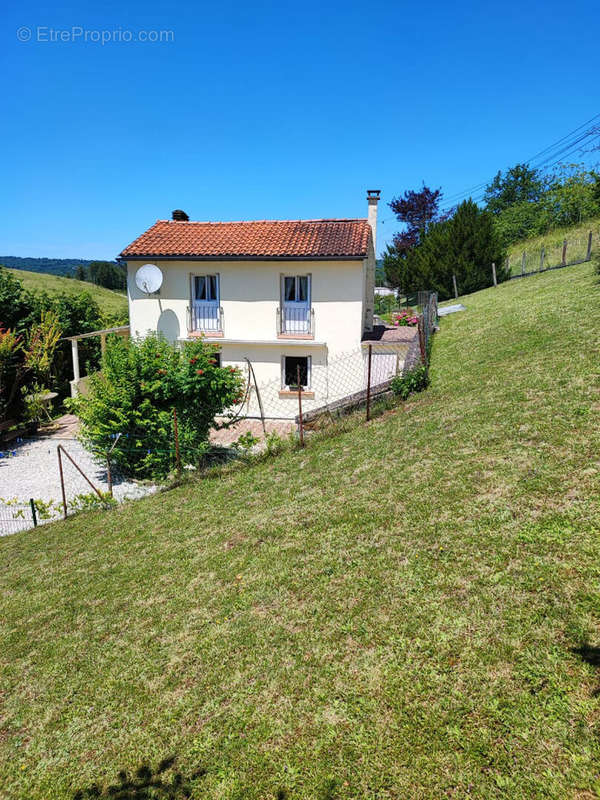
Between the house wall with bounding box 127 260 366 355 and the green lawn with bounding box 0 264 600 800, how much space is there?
9.21 metres

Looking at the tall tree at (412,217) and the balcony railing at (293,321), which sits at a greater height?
the tall tree at (412,217)

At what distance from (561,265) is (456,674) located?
21209 mm

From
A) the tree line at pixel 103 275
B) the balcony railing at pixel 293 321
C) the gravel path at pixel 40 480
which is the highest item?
the tree line at pixel 103 275

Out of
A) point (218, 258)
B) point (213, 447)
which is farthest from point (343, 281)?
point (213, 447)

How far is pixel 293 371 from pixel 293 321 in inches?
70.2

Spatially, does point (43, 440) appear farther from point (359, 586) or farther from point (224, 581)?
point (359, 586)

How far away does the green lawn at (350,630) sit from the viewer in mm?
2770

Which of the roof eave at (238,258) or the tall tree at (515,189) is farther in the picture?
the tall tree at (515,189)

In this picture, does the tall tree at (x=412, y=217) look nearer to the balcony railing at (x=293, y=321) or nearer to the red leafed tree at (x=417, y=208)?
the red leafed tree at (x=417, y=208)

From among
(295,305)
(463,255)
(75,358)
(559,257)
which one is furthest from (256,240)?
(559,257)

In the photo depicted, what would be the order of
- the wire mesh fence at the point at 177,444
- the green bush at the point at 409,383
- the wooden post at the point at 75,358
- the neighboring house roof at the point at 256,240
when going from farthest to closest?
the wooden post at the point at 75,358, the neighboring house roof at the point at 256,240, the green bush at the point at 409,383, the wire mesh fence at the point at 177,444

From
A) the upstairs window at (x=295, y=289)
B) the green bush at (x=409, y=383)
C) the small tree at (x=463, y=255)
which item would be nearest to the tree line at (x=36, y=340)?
the upstairs window at (x=295, y=289)

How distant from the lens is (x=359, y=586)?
4.21 meters

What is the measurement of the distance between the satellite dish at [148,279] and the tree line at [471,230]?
13958 mm
